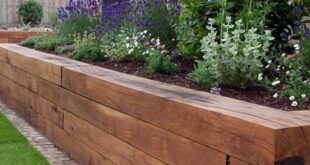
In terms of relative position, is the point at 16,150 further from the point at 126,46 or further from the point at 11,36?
the point at 11,36

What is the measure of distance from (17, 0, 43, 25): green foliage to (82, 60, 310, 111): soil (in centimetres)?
852

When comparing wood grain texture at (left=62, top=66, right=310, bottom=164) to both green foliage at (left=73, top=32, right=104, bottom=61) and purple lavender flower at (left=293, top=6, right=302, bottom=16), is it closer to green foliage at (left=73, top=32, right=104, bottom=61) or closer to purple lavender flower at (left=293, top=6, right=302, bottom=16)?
purple lavender flower at (left=293, top=6, right=302, bottom=16)

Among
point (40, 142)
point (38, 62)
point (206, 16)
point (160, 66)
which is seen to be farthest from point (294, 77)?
point (38, 62)

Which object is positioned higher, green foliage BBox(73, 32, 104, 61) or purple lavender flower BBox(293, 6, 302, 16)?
purple lavender flower BBox(293, 6, 302, 16)

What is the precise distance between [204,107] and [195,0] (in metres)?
1.68

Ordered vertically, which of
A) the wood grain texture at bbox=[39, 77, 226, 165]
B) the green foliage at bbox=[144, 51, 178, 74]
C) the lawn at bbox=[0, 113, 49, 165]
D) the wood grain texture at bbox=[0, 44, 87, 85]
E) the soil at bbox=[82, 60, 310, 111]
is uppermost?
the green foliage at bbox=[144, 51, 178, 74]

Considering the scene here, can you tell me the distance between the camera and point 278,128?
2.17 m

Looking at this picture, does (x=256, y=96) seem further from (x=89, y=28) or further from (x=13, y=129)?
(x=89, y=28)

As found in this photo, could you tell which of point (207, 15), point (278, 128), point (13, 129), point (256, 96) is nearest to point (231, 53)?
point (256, 96)

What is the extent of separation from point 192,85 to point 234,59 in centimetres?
39

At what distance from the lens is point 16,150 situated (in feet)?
15.2

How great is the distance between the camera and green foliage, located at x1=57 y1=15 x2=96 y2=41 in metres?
6.34

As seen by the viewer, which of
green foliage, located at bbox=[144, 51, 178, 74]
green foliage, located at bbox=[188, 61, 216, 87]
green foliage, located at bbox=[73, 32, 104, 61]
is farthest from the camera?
green foliage, located at bbox=[73, 32, 104, 61]

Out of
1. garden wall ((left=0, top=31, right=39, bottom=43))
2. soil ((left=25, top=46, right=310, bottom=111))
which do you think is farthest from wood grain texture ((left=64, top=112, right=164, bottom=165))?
garden wall ((left=0, top=31, right=39, bottom=43))
